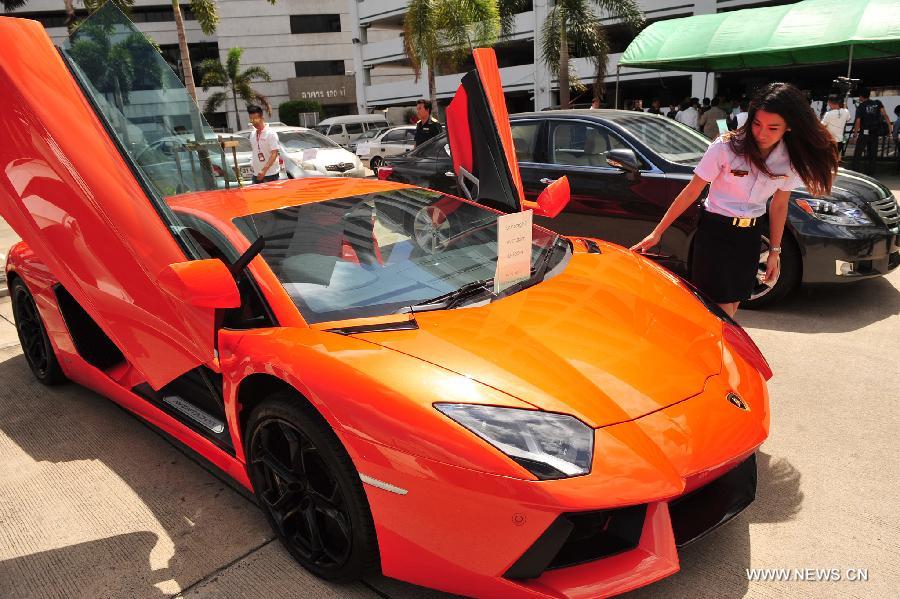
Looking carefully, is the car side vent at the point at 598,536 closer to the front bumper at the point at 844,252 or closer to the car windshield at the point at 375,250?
the car windshield at the point at 375,250

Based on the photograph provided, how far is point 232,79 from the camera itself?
43.6 m

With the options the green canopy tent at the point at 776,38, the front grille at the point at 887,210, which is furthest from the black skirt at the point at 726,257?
the green canopy tent at the point at 776,38

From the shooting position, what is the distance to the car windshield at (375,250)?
7.92 feet

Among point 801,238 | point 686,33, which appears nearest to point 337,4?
point 686,33

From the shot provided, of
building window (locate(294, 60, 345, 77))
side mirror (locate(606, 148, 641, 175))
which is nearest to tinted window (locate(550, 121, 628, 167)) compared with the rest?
side mirror (locate(606, 148, 641, 175))

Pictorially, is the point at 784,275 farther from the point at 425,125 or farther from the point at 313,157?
the point at 313,157

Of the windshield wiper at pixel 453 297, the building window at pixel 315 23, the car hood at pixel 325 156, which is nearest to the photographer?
the windshield wiper at pixel 453 297

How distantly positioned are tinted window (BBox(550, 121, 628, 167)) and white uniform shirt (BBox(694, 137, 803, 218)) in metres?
2.48

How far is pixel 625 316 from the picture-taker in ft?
8.05

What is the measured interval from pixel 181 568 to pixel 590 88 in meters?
29.9

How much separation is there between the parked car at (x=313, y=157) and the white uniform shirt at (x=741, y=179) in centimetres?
1069

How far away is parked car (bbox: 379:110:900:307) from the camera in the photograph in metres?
4.48

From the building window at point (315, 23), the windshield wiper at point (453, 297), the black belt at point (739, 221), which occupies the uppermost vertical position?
the building window at point (315, 23)

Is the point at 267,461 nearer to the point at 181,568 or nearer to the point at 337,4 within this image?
the point at 181,568
